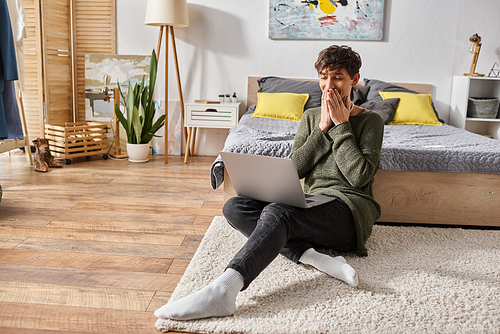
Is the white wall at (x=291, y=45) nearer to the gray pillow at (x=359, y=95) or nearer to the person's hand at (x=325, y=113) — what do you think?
the gray pillow at (x=359, y=95)

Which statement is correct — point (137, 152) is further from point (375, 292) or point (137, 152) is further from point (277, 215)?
point (375, 292)

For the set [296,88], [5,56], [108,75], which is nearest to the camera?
[5,56]

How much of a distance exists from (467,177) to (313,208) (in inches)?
43.7

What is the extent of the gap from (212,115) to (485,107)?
8.05ft

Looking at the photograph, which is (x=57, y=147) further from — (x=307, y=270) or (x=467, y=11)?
(x=467, y=11)

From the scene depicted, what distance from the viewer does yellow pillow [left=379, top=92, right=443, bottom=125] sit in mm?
3600

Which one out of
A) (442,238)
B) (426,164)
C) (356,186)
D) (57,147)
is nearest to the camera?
(356,186)

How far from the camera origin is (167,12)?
3.89 m

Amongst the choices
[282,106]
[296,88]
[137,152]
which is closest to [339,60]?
[282,106]

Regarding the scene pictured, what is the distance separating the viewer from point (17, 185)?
3107 mm

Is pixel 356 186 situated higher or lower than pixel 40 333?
higher

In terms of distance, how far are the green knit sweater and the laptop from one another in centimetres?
12

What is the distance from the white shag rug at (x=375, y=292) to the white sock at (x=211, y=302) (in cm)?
2

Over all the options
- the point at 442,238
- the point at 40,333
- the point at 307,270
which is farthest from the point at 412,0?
the point at 40,333
